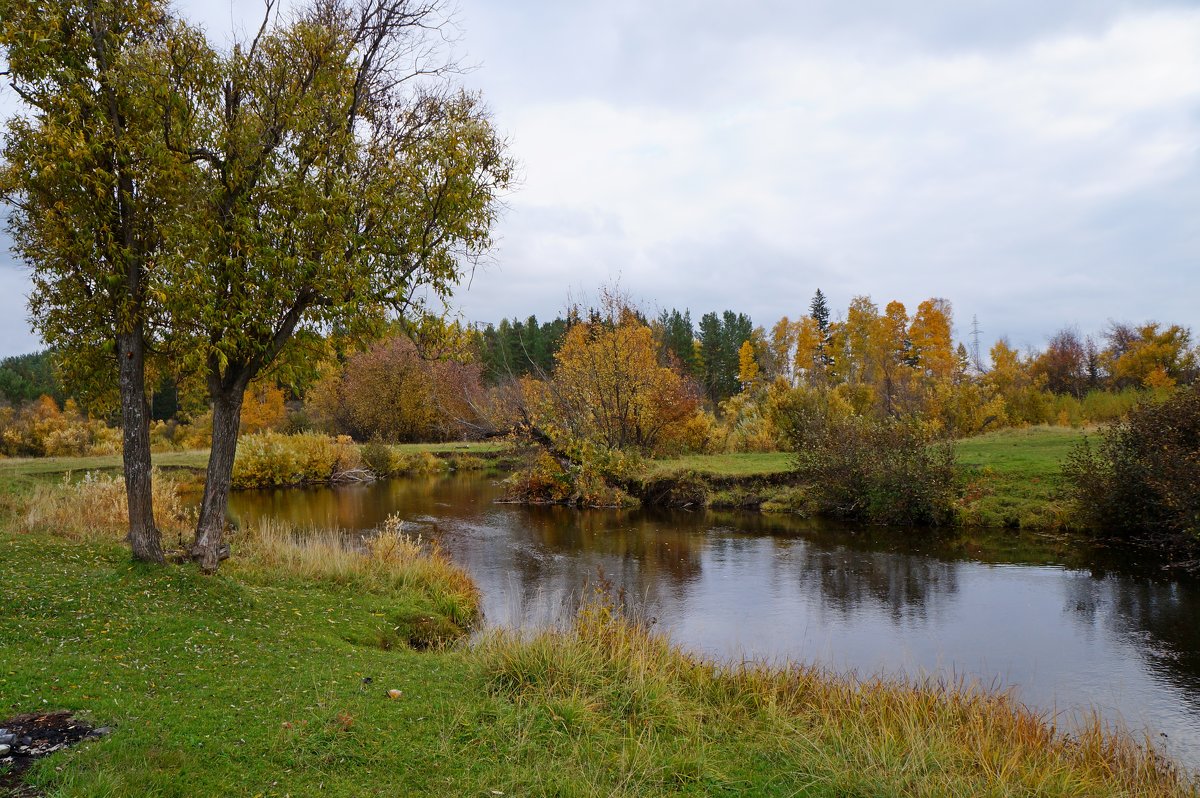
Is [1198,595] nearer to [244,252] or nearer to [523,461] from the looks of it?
[244,252]

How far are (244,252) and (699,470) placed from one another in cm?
2001

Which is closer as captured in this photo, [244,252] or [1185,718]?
[1185,718]

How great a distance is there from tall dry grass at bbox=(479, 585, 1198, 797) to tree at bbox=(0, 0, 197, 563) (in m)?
6.37

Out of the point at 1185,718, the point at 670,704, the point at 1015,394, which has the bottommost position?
the point at 1185,718

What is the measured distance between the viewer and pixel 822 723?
6891 millimetres

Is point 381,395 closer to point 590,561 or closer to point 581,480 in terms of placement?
point 581,480

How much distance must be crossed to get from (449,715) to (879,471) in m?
18.3

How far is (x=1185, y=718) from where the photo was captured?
8.09 meters

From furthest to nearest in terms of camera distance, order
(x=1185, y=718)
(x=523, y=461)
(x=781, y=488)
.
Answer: (x=523, y=461) < (x=781, y=488) < (x=1185, y=718)

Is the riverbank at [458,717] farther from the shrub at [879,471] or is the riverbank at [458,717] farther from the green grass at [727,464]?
the green grass at [727,464]

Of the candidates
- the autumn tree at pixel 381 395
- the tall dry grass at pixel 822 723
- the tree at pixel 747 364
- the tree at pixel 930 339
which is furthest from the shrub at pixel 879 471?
the tree at pixel 747 364

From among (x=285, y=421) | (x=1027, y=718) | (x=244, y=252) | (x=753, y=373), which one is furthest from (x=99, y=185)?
Answer: (x=753, y=373)

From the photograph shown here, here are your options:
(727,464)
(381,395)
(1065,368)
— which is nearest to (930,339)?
(1065,368)

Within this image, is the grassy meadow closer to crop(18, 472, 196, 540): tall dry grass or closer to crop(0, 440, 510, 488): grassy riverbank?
crop(18, 472, 196, 540): tall dry grass
